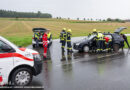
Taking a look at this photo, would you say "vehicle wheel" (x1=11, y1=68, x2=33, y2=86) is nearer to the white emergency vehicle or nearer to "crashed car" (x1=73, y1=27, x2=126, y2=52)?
→ the white emergency vehicle

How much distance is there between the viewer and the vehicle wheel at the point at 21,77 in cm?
538

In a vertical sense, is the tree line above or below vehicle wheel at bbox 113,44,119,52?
above

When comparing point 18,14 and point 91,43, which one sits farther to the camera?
point 18,14

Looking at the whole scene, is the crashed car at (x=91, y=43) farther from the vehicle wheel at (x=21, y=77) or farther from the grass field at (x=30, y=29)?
the grass field at (x=30, y=29)

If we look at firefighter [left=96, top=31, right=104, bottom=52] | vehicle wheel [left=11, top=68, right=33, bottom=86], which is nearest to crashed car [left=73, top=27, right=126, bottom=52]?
firefighter [left=96, top=31, right=104, bottom=52]

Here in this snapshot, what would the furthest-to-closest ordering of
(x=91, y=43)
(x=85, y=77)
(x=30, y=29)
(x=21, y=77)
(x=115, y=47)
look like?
(x=30, y=29) → (x=115, y=47) → (x=91, y=43) → (x=85, y=77) → (x=21, y=77)

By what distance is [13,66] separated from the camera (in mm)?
5273

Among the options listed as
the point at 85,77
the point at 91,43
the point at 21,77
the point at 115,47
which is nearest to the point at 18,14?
the point at 91,43

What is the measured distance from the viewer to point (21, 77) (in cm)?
553

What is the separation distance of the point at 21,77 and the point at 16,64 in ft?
1.66

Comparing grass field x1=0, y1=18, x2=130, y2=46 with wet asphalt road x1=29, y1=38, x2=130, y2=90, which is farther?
grass field x1=0, y1=18, x2=130, y2=46

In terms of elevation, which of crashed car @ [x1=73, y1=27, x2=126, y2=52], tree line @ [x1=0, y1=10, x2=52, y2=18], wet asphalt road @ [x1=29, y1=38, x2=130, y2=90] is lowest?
wet asphalt road @ [x1=29, y1=38, x2=130, y2=90]

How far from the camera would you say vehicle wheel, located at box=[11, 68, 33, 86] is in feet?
17.6

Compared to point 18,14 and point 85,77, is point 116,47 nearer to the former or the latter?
point 85,77
